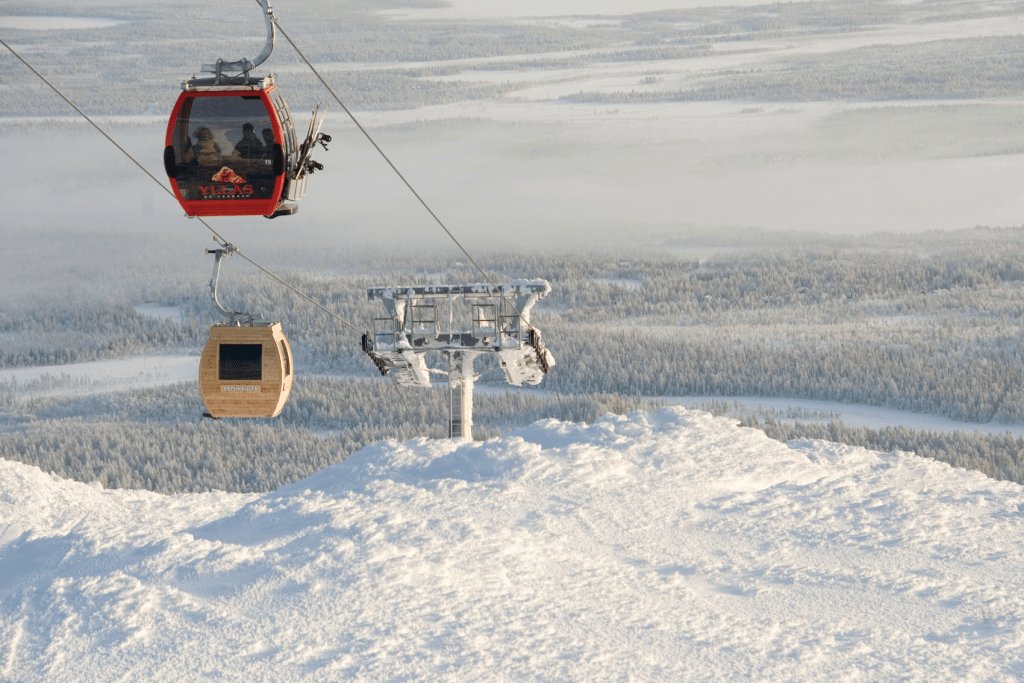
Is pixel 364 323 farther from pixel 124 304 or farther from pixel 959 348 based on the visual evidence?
pixel 959 348

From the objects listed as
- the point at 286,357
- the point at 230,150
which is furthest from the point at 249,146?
the point at 286,357

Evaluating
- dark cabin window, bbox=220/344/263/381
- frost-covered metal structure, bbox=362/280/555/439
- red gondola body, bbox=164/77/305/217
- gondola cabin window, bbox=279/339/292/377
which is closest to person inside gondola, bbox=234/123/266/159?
red gondola body, bbox=164/77/305/217

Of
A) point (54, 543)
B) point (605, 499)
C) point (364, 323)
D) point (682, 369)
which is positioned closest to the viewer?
point (54, 543)

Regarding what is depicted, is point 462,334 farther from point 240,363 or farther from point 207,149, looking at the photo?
point 207,149

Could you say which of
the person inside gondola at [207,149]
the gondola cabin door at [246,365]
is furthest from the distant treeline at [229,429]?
the person inside gondola at [207,149]

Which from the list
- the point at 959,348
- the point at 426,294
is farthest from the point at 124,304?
the point at 426,294

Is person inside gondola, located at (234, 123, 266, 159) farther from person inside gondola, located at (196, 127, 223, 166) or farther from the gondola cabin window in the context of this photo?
the gondola cabin window

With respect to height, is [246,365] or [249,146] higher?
[249,146]
